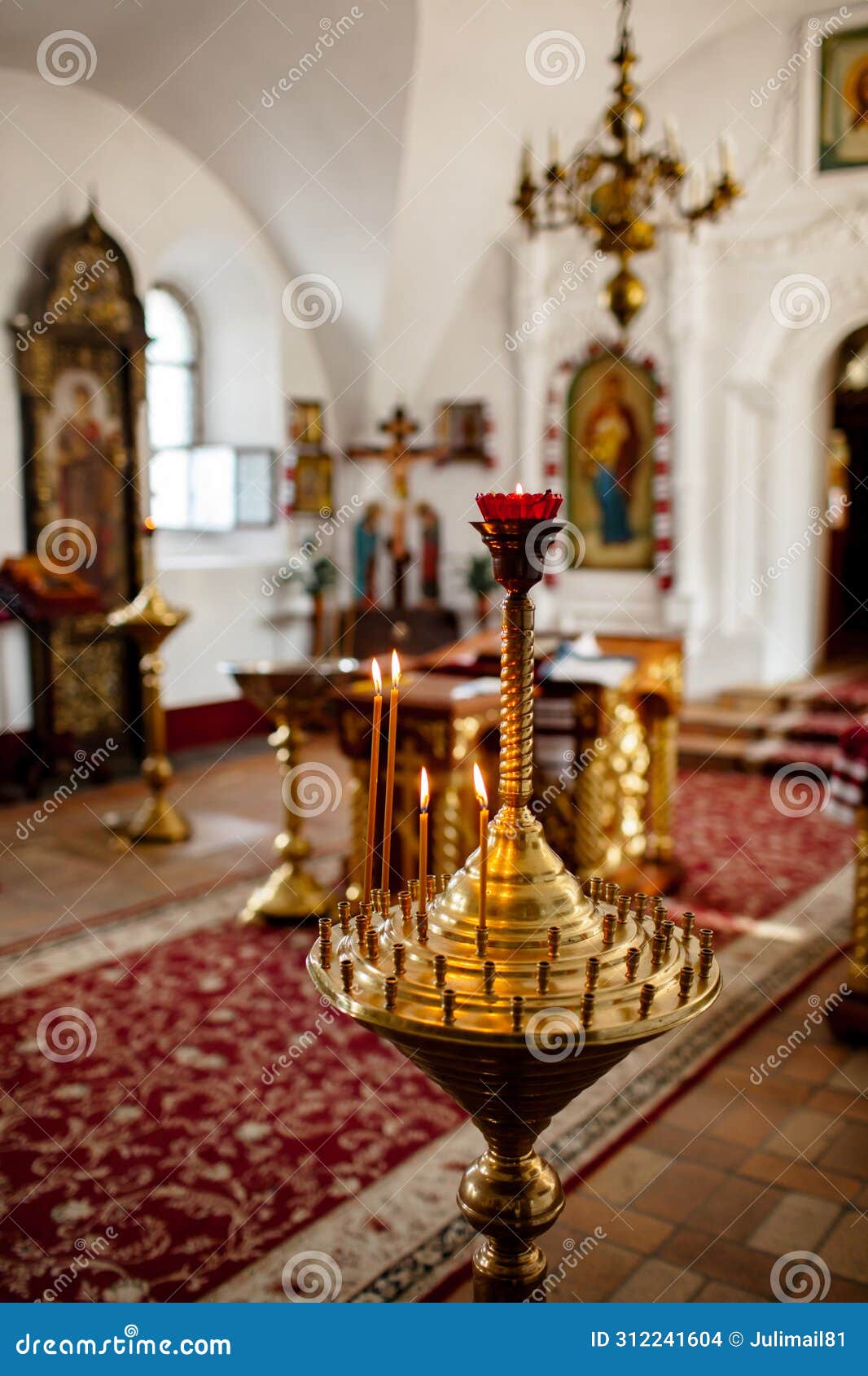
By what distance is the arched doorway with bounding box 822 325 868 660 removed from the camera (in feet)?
42.1

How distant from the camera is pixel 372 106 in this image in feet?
27.5

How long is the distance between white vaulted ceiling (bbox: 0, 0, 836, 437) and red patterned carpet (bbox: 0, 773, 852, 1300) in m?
5.83

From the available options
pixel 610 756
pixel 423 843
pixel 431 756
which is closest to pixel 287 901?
pixel 431 756

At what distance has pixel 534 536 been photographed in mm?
1211

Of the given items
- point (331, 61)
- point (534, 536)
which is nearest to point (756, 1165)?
point (534, 536)

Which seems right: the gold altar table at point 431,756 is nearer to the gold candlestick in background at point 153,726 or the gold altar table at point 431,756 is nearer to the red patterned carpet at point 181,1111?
the red patterned carpet at point 181,1111

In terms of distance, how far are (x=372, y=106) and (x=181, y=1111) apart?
23.9ft

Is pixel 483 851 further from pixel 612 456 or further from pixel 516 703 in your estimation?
pixel 612 456

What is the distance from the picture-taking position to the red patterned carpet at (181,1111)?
289cm

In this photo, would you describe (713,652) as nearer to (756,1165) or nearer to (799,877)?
(799,877)

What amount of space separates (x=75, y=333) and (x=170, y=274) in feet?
7.16
